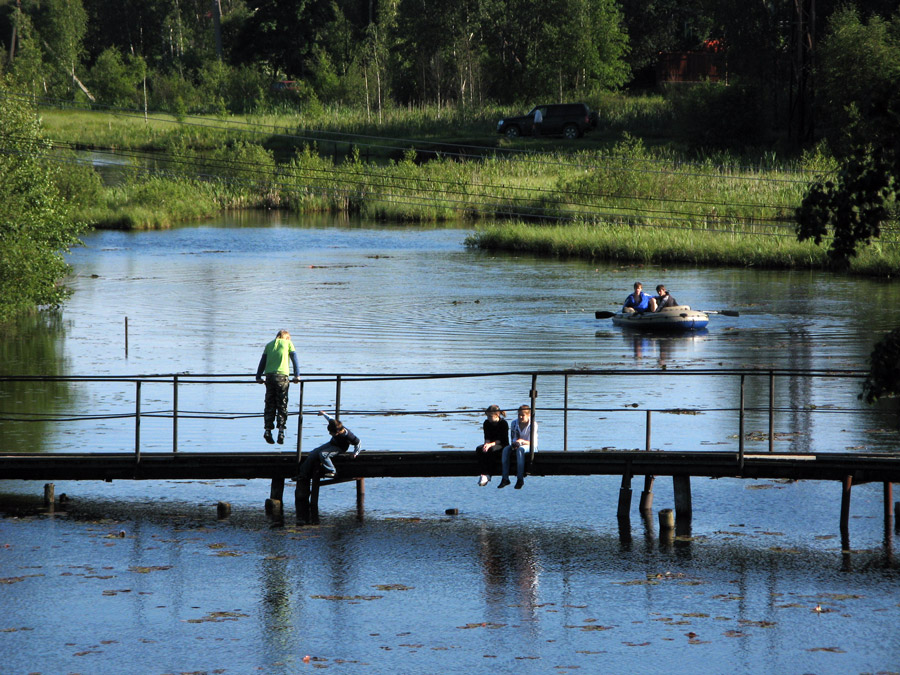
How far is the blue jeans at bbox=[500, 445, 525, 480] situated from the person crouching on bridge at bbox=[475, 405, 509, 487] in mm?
130

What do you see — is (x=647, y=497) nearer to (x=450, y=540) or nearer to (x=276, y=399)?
(x=450, y=540)

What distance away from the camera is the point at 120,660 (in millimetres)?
12703

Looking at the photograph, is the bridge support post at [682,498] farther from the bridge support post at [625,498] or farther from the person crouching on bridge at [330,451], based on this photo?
the person crouching on bridge at [330,451]

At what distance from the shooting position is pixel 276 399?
21219 millimetres

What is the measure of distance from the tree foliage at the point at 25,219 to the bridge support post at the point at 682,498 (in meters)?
25.5

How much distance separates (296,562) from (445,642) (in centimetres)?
341

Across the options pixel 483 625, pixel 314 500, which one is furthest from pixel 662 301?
pixel 483 625

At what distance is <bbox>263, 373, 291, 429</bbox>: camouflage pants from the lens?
2095 centimetres

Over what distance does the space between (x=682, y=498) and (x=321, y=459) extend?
5111mm

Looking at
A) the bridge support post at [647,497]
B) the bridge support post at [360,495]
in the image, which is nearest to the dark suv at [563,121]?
the bridge support post at [360,495]

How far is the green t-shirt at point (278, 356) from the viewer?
2083 centimetres

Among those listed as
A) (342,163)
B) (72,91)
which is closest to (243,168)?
(342,163)

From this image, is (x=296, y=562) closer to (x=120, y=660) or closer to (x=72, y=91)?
(x=120, y=660)

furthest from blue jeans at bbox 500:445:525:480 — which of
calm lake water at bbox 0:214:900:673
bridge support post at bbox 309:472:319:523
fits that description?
bridge support post at bbox 309:472:319:523
